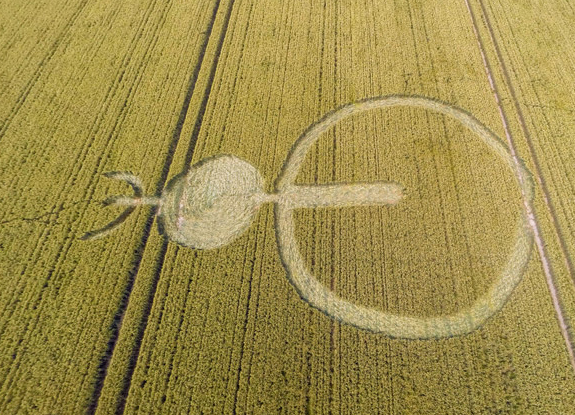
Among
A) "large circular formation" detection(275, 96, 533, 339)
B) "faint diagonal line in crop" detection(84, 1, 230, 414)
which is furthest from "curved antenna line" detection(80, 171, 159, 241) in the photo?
"large circular formation" detection(275, 96, 533, 339)

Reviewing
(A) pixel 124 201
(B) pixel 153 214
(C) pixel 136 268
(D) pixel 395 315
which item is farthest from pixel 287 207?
(A) pixel 124 201

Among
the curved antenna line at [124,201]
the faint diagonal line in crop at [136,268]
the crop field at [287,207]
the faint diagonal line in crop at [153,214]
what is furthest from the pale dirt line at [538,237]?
the curved antenna line at [124,201]

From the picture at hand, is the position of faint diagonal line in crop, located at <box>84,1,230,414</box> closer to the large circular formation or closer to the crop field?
the crop field

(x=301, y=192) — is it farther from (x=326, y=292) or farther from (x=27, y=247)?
(x=27, y=247)

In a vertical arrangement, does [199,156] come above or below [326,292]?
above

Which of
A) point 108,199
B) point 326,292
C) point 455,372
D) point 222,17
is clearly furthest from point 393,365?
point 222,17

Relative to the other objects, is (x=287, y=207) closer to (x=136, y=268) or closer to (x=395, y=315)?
(x=395, y=315)
